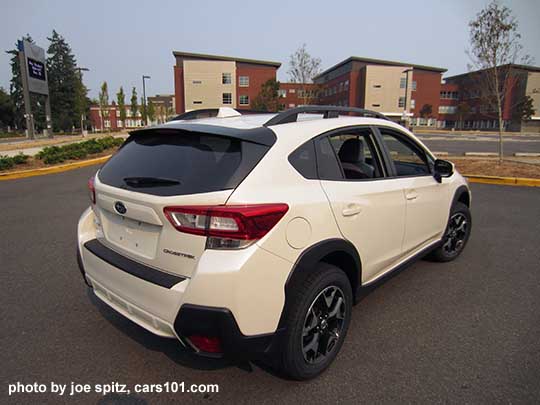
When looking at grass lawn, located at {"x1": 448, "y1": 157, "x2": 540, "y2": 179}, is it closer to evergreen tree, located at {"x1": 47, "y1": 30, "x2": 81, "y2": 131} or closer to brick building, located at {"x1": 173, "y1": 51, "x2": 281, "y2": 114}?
brick building, located at {"x1": 173, "y1": 51, "x2": 281, "y2": 114}

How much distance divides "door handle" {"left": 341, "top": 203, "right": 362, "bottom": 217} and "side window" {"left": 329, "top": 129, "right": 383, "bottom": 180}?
27 cm

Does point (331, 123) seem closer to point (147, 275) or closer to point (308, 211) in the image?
point (308, 211)

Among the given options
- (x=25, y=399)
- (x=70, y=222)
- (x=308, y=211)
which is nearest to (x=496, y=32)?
(x=308, y=211)

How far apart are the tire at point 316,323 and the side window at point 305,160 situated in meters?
0.58

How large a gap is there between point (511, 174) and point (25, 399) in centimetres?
1159

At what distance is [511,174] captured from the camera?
972cm

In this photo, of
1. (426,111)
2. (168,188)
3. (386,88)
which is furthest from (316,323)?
(426,111)

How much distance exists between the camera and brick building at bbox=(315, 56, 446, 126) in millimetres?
67438

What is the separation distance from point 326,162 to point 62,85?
7646cm

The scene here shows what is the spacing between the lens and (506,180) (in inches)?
352

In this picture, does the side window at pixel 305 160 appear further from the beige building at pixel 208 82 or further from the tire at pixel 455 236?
the beige building at pixel 208 82

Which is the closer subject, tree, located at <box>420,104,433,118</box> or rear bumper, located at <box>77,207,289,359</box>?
rear bumper, located at <box>77,207,289,359</box>

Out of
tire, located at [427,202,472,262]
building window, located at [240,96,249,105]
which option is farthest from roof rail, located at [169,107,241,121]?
building window, located at [240,96,249,105]

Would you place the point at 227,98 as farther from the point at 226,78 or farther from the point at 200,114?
the point at 200,114
